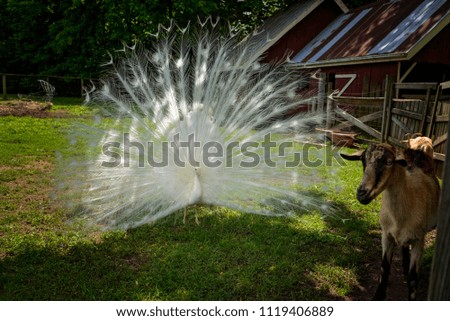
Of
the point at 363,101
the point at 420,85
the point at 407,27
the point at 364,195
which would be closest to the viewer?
the point at 364,195

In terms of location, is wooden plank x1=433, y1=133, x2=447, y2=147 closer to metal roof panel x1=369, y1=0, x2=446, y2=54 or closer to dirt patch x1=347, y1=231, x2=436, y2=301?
dirt patch x1=347, y1=231, x2=436, y2=301

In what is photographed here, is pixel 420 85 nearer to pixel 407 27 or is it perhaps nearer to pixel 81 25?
pixel 407 27

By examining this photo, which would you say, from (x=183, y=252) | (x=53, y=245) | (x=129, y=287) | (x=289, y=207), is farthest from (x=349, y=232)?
(x=53, y=245)

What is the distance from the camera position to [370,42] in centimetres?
1453

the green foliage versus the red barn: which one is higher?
the green foliage

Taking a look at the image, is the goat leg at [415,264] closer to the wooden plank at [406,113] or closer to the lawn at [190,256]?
the lawn at [190,256]

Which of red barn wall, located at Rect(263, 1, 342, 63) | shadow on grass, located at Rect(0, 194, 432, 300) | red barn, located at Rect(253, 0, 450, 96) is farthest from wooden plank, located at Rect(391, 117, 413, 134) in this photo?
red barn wall, located at Rect(263, 1, 342, 63)

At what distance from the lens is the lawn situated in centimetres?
359

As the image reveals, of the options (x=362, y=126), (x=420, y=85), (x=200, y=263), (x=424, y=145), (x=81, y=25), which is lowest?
(x=200, y=263)

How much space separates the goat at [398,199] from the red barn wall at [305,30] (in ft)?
55.2

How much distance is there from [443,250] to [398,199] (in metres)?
1.65

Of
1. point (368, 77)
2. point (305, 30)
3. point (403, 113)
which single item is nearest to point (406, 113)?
point (403, 113)

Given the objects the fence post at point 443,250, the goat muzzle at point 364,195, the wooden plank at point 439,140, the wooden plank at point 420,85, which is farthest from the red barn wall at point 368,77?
the fence post at point 443,250

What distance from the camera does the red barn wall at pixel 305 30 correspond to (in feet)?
64.6
